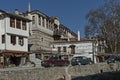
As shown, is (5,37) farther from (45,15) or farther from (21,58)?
(45,15)

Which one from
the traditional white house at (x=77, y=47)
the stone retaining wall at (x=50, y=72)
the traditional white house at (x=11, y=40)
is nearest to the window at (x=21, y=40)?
the traditional white house at (x=11, y=40)

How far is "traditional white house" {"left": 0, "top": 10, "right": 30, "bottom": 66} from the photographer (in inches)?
1894

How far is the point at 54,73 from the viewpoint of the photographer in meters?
31.4

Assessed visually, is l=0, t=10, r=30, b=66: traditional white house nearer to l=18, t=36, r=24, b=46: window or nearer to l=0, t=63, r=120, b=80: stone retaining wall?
l=18, t=36, r=24, b=46: window

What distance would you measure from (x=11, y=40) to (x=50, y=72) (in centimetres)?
2068

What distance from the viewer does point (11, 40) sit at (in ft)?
164

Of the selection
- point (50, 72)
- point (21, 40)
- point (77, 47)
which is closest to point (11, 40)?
point (21, 40)

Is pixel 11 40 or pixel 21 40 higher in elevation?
pixel 21 40

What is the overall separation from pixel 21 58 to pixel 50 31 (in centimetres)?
1662

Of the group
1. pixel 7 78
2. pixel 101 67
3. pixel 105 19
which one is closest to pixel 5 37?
pixel 101 67

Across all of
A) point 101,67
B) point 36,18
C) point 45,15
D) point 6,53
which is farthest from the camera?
point 45,15

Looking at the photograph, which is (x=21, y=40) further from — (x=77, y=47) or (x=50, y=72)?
(x=50, y=72)

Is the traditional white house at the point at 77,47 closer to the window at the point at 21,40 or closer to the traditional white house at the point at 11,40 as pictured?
the window at the point at 21,40

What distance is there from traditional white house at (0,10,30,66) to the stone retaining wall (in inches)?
523
